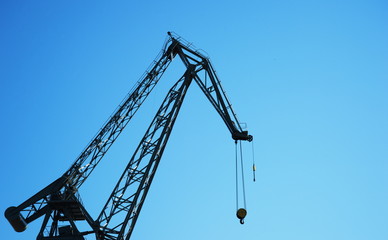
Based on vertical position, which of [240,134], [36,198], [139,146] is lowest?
[36,198]

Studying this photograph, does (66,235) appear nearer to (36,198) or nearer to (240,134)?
(36,198)

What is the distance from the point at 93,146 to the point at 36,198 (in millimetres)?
6185

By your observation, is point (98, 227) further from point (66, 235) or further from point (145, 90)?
point (145, 90)

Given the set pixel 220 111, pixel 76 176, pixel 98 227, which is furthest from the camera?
pixel 220 111

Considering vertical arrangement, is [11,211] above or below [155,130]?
below

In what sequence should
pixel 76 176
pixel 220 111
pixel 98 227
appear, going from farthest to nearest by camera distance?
pixel 220 111 < pixel 76 176 < pixel 98 227

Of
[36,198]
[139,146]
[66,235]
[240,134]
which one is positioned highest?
[240,134]

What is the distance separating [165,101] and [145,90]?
2.15m

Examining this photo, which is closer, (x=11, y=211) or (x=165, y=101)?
(x=11, y=211)

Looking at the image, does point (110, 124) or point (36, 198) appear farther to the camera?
point (110, 124)

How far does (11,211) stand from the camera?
41750mm

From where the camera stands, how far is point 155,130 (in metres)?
44.8

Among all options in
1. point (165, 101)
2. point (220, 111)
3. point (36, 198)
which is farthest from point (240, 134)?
point (36, 198)

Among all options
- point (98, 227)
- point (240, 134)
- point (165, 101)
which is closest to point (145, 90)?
point (165, 101)
